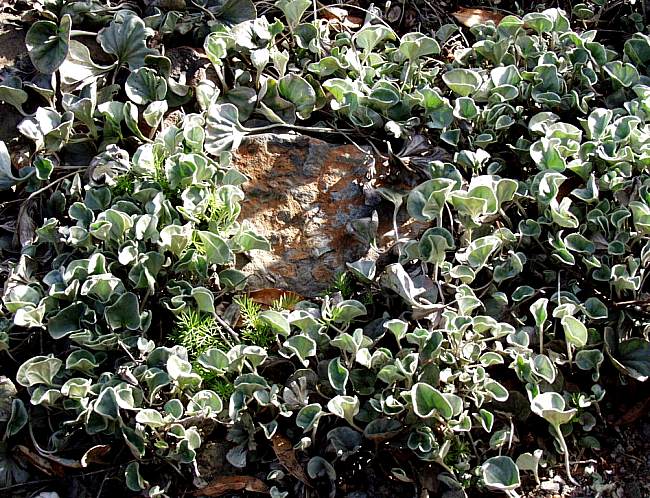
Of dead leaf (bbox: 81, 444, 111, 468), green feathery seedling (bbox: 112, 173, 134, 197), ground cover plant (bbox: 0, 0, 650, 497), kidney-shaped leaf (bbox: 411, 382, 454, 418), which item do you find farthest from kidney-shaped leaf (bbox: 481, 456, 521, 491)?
green feathery seedling (bbox: 112, 173, 134, 197)

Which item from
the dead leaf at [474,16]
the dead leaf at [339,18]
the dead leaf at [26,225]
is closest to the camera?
the dead leaf at [26,225]

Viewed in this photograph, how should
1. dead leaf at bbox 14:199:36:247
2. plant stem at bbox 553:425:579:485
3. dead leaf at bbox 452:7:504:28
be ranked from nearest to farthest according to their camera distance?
plant stem at bbox 553:425:579:485
dead leaf at bbox 14:199:36:247
dead leaf at bbox 452:7:504:28

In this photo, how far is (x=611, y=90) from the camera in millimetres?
3271

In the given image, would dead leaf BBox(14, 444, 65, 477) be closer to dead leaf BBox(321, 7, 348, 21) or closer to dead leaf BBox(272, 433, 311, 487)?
dead leaf BBox(272, 433, 311, 487)

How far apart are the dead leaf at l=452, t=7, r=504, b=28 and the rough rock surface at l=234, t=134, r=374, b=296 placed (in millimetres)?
1003

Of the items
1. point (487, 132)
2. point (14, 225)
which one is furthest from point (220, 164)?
point (487, 132)

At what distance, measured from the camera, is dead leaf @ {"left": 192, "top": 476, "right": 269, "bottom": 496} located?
2.51 meters

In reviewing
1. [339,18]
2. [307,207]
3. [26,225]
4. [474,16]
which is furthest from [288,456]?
[474,16]

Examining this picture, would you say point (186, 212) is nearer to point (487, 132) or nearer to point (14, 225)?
point (14, 225)

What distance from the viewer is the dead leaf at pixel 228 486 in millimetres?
2514

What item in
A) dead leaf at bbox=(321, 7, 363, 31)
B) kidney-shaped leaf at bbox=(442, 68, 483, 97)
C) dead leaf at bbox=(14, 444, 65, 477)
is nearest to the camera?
dead leaf at bbox=(14, 444, 65, 477)

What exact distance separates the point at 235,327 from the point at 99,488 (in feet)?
2.13

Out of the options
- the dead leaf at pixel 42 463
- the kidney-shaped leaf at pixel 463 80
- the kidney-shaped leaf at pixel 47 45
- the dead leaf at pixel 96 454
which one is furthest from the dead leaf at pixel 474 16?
the dead leaf at pixel 42 463

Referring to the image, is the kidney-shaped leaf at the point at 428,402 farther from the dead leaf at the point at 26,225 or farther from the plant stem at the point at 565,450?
A: the dead leaf at the point at 26,225
